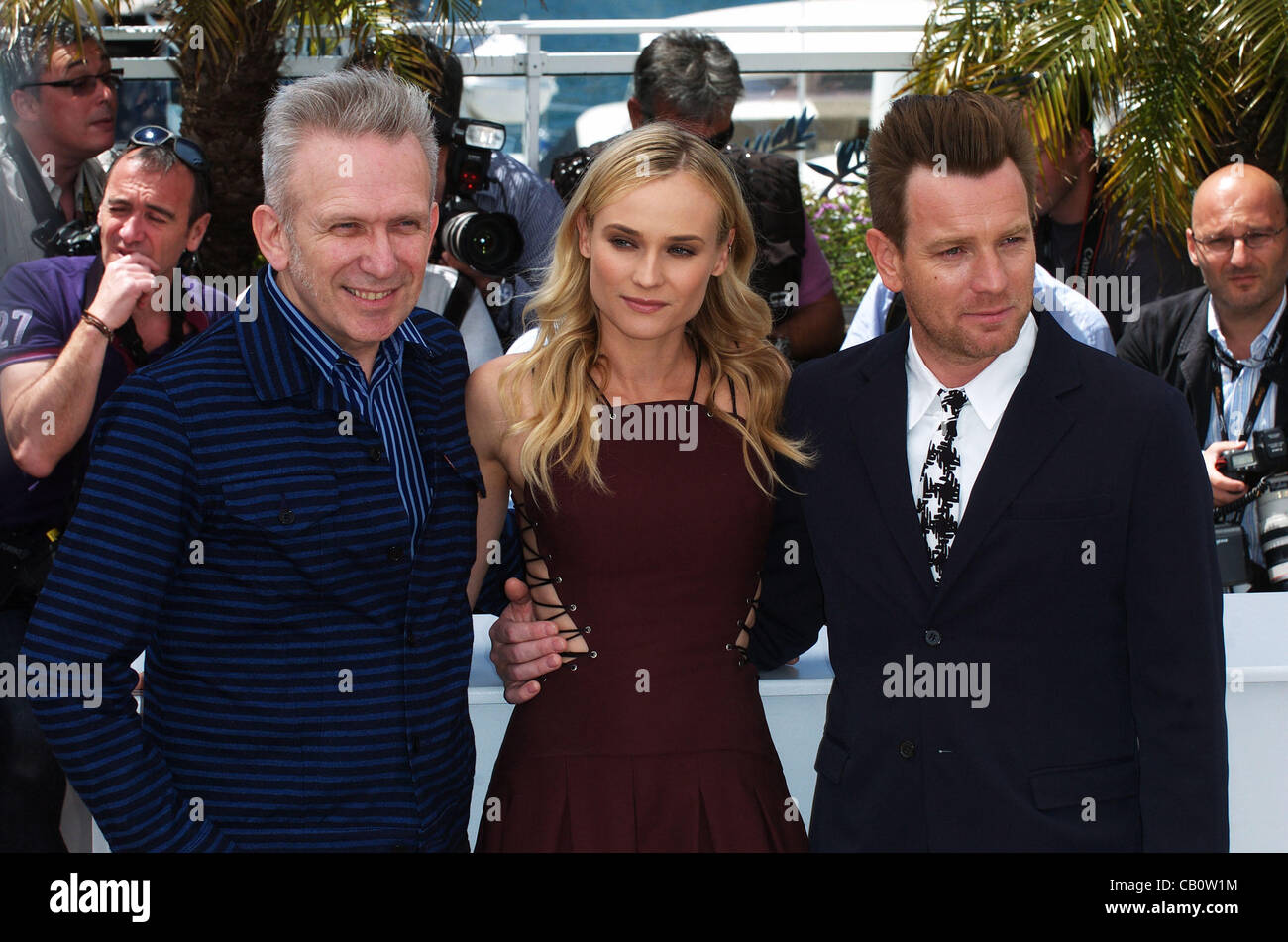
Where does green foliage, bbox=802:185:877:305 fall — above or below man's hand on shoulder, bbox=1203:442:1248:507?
above

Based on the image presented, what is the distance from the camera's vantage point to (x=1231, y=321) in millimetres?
4262

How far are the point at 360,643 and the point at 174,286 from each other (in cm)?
155

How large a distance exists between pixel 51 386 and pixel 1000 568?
6.60 ft

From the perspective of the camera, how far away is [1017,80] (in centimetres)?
512

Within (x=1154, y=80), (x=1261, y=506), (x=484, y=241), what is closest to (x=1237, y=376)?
(x=1261, y=506)

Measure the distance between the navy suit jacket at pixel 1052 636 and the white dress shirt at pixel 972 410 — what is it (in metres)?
0.04

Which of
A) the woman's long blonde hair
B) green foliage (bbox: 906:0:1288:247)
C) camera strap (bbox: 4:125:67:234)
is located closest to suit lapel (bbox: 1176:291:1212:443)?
green foliage (bbox: 906:0:1288:247)

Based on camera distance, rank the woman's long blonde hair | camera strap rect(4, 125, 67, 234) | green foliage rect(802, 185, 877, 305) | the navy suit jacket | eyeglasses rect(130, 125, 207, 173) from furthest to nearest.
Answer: green foliage rect(802, 185, 877, 305), camera strap rect(4, 125, 67, 234), eyeglasses rect(130, 125, 207, 173), the woman's long blonde hair, the navy suit jacket

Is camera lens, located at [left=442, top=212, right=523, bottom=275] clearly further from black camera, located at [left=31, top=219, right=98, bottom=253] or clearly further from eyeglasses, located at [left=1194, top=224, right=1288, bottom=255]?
eyeglasses, located at [left=1194, top=224, right=1288, bottom=255]

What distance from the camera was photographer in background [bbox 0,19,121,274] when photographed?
3680 millimetres

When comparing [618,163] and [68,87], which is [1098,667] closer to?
[618,163]

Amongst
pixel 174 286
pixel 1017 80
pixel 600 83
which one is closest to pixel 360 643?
pixel 174 286

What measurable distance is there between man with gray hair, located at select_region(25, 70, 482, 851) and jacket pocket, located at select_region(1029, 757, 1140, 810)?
90 cm

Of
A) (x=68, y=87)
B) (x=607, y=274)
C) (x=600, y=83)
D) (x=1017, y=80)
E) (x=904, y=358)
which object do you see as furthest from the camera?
(x=600, y=83)
